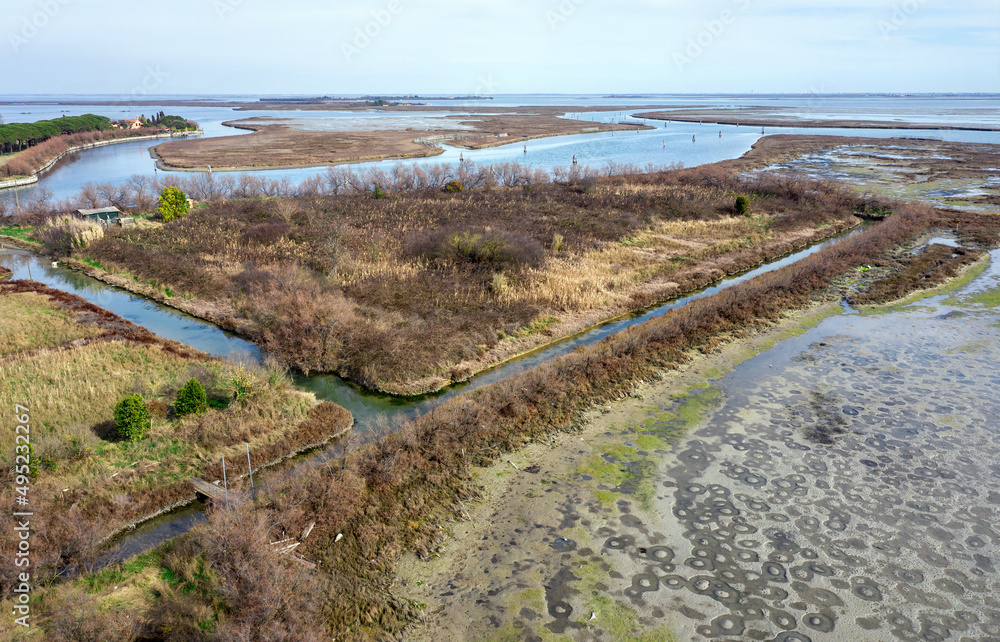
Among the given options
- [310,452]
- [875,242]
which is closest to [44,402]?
[310,452]

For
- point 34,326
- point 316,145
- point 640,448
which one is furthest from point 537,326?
point 316,145

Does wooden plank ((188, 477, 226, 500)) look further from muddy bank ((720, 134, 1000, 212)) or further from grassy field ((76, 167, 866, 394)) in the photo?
muddy bank ((720, 134, 1000, 212))

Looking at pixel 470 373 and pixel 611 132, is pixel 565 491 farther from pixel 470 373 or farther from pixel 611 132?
pixel 611 132

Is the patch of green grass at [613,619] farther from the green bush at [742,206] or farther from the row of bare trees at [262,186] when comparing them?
the row of bare trees at [262,186]

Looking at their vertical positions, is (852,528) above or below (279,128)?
below

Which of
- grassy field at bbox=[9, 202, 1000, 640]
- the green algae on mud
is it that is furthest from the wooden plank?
the green algae on mud
